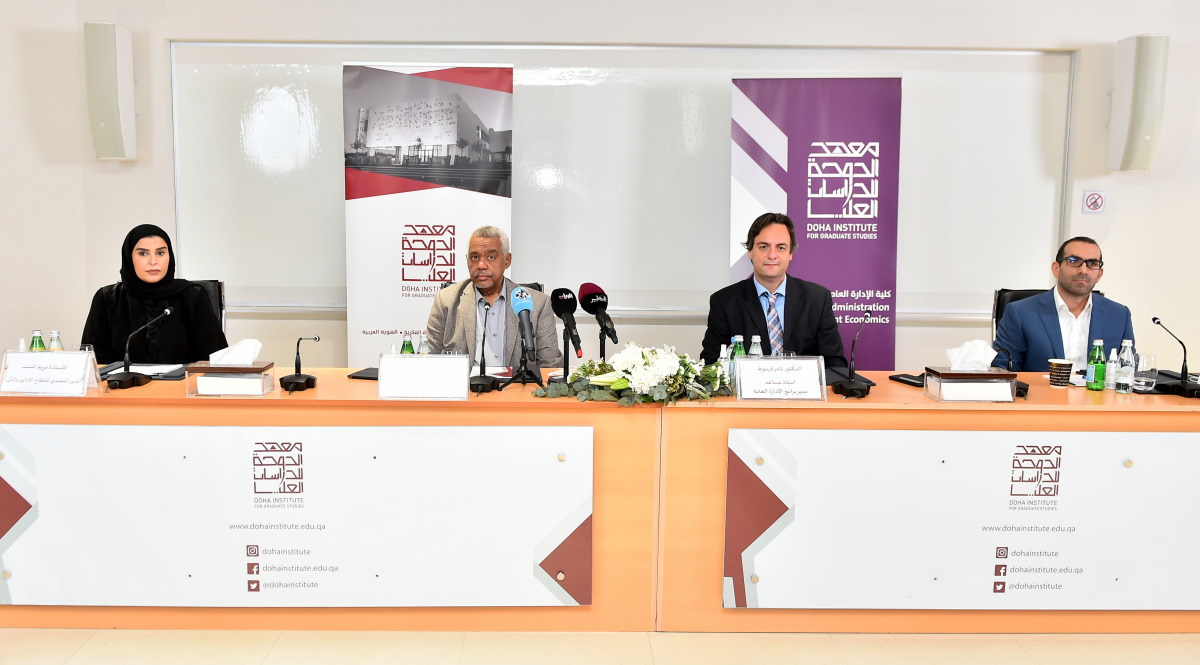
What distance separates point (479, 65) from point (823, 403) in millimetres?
2748

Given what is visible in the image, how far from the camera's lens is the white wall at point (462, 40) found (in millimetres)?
4289

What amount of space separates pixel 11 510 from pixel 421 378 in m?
1.28

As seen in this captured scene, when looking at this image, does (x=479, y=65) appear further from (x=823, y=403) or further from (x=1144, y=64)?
(x=1144, y=64)

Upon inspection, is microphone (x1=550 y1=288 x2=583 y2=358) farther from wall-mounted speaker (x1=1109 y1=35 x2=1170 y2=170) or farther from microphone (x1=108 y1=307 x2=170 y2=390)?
wall-mounted speaker (x1=1109 y1=35 x2=1170 y2=170)

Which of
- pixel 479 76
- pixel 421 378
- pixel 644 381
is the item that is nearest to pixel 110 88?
pixel 479 76

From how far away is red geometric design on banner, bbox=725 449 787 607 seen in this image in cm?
228

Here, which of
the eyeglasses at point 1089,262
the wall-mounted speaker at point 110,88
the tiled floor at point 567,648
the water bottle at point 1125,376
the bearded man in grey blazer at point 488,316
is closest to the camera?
the tiled floor at point 567,648

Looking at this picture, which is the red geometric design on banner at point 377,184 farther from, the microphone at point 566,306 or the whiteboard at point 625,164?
the microphone at point 566,306

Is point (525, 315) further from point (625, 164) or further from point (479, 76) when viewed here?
point (625, 164)

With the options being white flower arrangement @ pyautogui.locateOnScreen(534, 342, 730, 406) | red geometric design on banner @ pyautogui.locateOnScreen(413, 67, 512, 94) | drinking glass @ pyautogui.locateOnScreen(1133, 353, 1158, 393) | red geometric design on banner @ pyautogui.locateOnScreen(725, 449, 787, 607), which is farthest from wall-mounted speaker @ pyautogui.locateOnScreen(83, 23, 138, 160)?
drinking glass @ pyautogui.locateOnScreen(1133, 353, 1158, 393)

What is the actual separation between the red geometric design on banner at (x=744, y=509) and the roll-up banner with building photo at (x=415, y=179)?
2291mm

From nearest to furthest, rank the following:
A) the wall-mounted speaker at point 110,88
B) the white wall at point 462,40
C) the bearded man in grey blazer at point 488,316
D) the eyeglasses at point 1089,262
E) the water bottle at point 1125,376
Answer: the water bottle at point 1125,376
the eyeglasses at point 1089,262
the bearded man in grey blazer at point 488,316
the wall-mounted speaker at point 110,88
the white wall at point 462,40

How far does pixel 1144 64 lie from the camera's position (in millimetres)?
4176

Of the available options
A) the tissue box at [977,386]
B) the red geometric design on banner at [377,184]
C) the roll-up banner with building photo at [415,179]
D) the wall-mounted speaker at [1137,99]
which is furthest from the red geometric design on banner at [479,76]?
the wall-mounted speaker at [1137,99]
